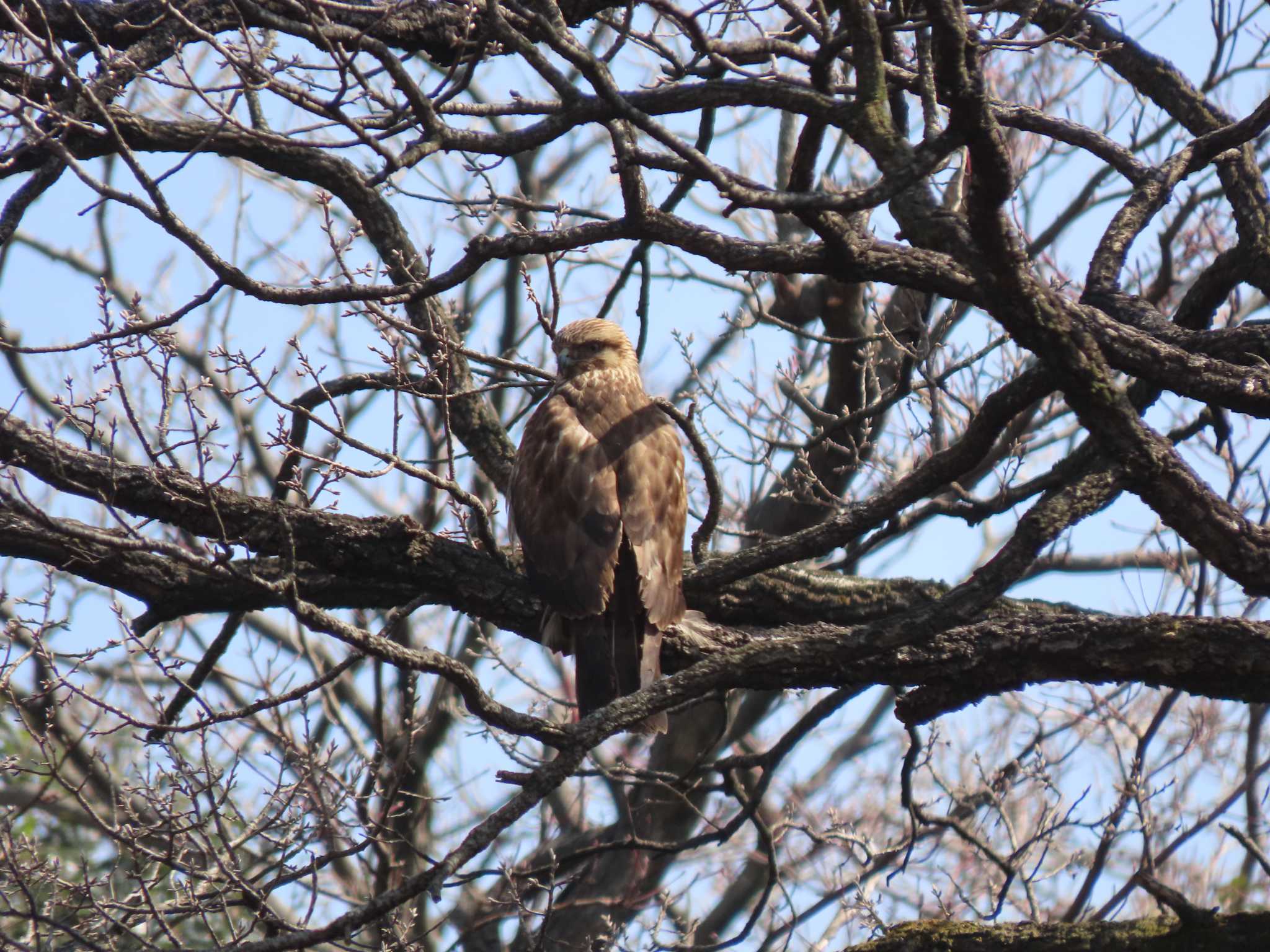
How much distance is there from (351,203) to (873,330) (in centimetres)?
346

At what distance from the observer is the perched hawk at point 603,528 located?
4734 mm

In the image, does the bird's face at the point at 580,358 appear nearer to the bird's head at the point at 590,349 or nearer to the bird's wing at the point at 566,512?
the bird's head at the point at 590,349

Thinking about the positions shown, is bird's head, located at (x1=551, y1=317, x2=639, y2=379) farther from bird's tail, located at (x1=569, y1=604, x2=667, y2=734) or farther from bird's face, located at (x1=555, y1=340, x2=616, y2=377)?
bird's tail, located at (x1=569, y1=604, x2=667, y2=734)

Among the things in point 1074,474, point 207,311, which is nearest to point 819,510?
point 1074,474

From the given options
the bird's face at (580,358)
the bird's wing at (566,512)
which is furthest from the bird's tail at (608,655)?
the bird's face at (580,358)

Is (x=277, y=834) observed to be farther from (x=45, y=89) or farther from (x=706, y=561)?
(x=45, y=89)

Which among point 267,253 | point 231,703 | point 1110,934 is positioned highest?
point 267,253

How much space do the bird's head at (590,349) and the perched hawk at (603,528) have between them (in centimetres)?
32

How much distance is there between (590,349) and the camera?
614 centimetres

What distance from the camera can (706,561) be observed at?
4.75 metres

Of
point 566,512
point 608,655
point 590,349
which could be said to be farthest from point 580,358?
point 608,655

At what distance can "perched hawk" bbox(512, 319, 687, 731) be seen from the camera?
473cm

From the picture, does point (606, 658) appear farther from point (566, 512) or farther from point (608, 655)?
point (566, 512)

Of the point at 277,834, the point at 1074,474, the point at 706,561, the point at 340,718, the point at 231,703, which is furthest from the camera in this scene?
the point at 231,703
